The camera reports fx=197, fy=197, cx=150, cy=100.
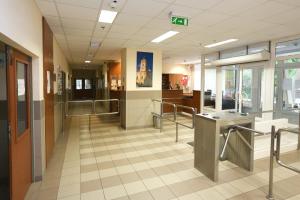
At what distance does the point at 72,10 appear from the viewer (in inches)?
129

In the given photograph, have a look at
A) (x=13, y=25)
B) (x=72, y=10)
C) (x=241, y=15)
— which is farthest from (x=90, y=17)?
(x=241, y=15)

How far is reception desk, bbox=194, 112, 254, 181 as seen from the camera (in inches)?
118

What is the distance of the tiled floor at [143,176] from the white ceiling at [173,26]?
107 inches

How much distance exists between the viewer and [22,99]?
2.67m

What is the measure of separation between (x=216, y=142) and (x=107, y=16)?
286 centimetres

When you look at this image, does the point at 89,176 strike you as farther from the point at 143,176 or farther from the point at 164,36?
the point at 164,36

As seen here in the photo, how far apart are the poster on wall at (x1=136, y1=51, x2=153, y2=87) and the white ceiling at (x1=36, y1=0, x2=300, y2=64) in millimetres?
1140

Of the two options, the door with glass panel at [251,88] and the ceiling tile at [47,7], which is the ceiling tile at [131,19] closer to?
the ceiling tile at [47,7]

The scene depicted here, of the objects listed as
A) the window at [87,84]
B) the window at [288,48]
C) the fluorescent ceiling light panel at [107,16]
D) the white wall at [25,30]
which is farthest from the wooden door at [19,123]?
the window at [87,84]

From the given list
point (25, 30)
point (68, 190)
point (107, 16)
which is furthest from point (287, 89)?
point (25, 30)

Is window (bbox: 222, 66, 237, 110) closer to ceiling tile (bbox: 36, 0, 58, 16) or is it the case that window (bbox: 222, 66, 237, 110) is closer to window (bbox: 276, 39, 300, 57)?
window (bbox: 276, 39, 300, 57)

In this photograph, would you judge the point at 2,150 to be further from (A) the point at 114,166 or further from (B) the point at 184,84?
(B) the point at 184,84

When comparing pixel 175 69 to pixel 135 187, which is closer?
pixel 135 187

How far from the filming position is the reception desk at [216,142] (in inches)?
118
